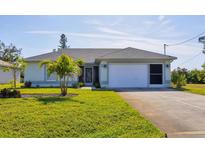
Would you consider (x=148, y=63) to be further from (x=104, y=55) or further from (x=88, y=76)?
(x=88, y=76)

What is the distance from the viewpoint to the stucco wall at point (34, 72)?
26.6 metres

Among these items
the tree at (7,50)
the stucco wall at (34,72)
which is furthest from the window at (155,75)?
the tree at (7,50)

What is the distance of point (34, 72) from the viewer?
2669cm

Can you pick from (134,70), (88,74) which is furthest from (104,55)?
(134,70)

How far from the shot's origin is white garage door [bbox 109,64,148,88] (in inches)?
966

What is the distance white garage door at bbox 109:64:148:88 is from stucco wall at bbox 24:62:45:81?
722cm

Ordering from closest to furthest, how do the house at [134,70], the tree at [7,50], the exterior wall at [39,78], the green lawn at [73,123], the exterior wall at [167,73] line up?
the green lawn at [73,123]
the house at [134,70]
the exterior wall at [167,73]
the exterior wall at [39,78]
the tree at [7,50]

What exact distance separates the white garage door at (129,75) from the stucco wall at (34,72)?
7.22 meters

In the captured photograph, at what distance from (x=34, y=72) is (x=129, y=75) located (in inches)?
378

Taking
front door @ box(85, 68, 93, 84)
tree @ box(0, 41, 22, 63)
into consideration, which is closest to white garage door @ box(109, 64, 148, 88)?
front door @ box(85, 68, 93, 84)

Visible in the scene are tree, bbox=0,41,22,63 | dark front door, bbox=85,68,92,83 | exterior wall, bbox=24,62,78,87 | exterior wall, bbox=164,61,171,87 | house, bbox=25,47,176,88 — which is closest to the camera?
house, bbox=25,47,176,88

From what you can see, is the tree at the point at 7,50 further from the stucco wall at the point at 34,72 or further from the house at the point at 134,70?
the house at the point at 134,70

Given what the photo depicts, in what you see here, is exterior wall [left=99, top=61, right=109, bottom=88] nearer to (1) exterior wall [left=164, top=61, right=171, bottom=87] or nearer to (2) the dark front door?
(2) the dark front door
